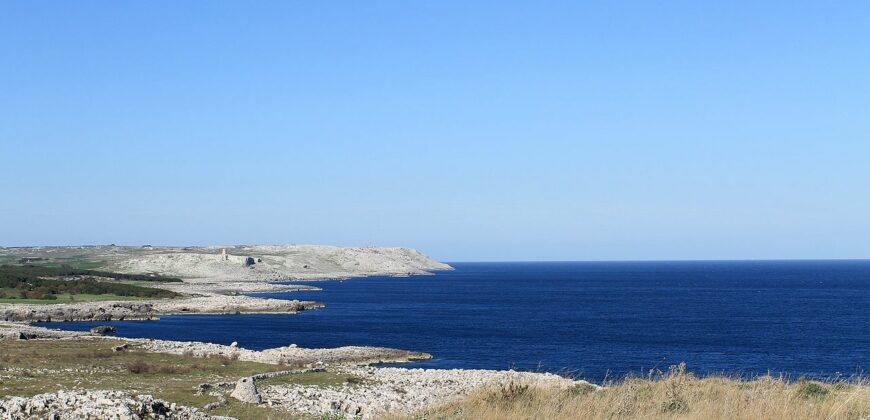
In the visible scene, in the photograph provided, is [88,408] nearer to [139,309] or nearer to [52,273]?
[139,309]

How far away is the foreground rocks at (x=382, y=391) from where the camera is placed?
31984 millimetres

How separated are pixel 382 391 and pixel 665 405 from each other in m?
26.1

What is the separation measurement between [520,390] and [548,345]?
204 feet

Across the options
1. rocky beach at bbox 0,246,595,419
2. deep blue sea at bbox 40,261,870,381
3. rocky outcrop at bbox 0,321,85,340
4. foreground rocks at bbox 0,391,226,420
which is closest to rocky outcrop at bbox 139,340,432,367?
rocky beach at bbox 0,246,595,419

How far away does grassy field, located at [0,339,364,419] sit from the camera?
3328 cm

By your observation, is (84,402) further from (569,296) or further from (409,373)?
(569,296)

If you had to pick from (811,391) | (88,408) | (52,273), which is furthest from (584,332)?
(52,273)

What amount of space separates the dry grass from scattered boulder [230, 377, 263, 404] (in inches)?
753

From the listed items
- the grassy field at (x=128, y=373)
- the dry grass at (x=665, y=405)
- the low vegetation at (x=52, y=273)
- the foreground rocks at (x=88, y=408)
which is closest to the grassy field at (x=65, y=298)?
the low vegetation at (x=52, y=273)

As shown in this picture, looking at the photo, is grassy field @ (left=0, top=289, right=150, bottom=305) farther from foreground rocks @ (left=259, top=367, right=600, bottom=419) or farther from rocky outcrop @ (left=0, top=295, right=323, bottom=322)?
foreground rocks @ (left=259, top=367, right=600, bottom=419)

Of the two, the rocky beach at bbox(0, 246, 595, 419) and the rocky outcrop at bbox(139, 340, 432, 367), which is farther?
the rocky outcrop at bbox(139, 340, 432, 367)

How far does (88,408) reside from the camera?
53.5 feet

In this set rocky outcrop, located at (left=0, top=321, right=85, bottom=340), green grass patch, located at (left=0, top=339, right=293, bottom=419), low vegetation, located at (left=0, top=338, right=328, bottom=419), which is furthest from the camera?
rocky outcrop, located at (left=0, top=321, right=85, bottom=340)

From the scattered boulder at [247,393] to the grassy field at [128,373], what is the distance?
0.57m
